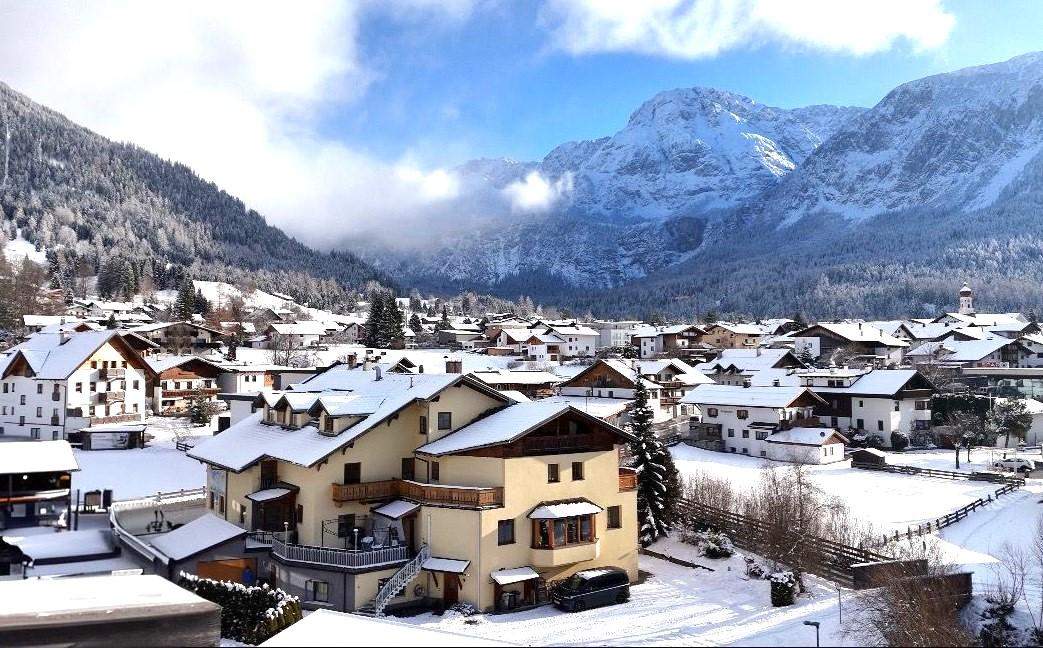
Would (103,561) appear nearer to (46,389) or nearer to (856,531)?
(856,531)

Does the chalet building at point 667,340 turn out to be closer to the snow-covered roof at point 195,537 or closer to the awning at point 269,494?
the awning at point 269,494

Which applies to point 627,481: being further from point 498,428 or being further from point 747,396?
point 747,396

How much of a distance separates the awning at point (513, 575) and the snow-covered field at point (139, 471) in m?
27.9

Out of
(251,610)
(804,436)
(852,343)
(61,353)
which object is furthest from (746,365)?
(251,610)

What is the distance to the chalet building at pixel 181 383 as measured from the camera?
75750 millimetres

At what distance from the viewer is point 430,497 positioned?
31.8 m

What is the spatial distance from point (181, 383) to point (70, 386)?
1425 centimetres

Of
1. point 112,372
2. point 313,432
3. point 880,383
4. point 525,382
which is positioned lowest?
point 313,432

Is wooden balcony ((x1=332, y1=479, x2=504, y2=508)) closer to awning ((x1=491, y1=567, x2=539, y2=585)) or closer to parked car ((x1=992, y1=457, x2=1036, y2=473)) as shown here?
awning ((x1=491, y1=567, x2=539, y2=585))

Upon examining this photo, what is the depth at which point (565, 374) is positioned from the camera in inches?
3804

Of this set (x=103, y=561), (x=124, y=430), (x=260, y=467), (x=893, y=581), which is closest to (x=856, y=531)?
(x=893, y=581)

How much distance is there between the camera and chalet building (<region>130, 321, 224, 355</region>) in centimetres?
10625

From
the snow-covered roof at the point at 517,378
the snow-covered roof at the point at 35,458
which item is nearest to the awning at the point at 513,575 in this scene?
the snow-covered roof at the point at 35,458

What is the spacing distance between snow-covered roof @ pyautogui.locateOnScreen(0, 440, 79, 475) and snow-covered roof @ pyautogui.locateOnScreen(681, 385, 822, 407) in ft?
160
